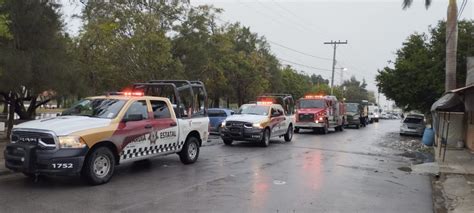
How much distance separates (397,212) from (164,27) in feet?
85.6

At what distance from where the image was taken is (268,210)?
7.55m

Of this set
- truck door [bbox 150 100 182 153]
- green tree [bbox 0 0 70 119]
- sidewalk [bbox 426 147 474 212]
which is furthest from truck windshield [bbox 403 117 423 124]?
truck door [bbox 150 100 182 153]

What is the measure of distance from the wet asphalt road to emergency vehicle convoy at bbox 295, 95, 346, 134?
48.9 ft

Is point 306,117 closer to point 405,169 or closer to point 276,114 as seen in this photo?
point 276,114

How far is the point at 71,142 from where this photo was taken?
8.73 meters

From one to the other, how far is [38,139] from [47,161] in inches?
18.7

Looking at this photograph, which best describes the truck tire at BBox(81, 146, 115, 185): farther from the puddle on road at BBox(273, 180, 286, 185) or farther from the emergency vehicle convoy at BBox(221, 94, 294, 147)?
the emergency vehicle convoy at BBox(221, 94, 294, 147)

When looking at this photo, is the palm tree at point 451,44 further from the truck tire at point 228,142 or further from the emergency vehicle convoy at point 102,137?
the emergency vehicle convoy at point 102,137

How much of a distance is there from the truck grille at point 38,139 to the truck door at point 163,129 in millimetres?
2687

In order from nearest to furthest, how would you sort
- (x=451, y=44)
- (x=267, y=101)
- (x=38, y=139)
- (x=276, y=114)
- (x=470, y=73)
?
(x=38, y=139), (x=470, y=73), (x=276, y=114), (x=451, y=44), (x=267, y=101)

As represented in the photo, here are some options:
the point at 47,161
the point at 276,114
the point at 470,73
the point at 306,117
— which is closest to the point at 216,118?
the point at 276,114

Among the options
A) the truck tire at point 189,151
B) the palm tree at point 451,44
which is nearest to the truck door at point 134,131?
the truck tire at point 189,151

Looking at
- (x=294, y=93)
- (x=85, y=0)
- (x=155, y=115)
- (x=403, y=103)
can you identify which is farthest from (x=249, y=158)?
(x=294, y=93)

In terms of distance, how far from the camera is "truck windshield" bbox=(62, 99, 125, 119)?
9.98m
